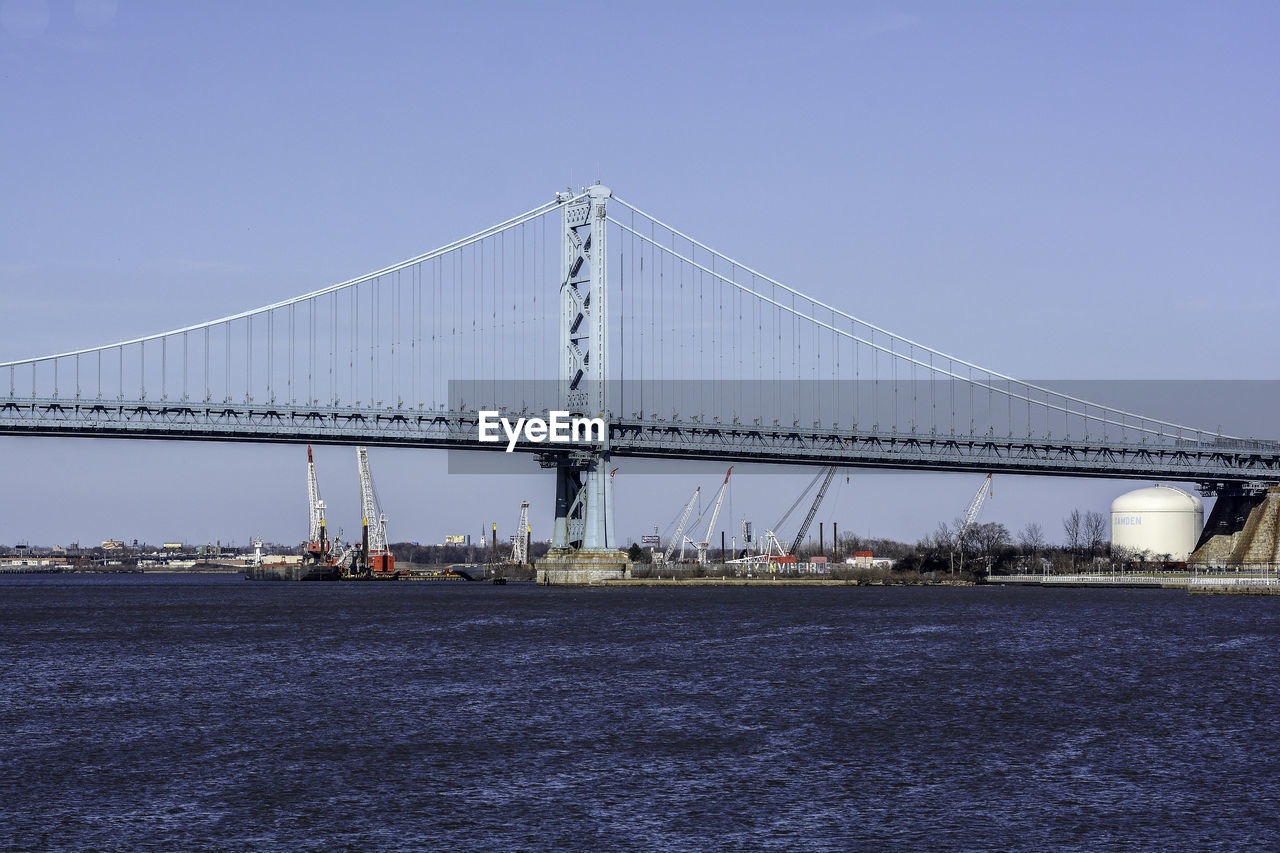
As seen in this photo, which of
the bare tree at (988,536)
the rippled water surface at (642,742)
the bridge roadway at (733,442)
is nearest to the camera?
the rippled water surface at (642,742)

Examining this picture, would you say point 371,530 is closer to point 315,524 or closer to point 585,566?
point 315,524

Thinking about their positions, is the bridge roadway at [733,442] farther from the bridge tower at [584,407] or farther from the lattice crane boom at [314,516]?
the lattice crane boom at [314,516]

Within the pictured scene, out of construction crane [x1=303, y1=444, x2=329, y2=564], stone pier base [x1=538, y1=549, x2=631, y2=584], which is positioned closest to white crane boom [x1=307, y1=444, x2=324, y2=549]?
construction crane [x1=303, y1=444, x2=329, y2=564]

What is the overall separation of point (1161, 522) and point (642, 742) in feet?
363

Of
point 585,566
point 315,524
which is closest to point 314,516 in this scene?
point 315,524

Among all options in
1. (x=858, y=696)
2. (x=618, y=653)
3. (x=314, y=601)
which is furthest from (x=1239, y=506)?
(x=858, y=696)

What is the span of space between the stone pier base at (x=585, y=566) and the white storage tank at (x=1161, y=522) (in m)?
52.1

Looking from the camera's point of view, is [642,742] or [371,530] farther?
[371,530]

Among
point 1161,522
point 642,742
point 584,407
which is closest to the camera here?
point 642,742

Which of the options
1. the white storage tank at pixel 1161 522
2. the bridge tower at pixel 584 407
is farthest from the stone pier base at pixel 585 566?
the white storage tank at pixel 1161 522

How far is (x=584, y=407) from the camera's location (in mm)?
92188

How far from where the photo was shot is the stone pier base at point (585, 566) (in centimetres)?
9425

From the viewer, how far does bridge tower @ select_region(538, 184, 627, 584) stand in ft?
299

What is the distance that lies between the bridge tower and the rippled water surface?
4194 cm
